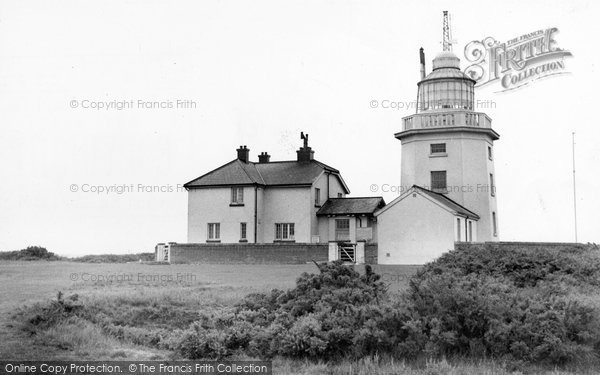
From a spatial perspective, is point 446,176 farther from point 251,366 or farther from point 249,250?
point 251,366

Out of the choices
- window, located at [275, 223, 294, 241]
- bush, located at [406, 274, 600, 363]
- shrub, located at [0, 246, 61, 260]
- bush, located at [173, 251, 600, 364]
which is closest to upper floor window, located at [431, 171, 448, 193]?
window, located at [275, 223, 294, 241]

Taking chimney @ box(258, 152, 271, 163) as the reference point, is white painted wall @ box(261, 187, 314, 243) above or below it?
below

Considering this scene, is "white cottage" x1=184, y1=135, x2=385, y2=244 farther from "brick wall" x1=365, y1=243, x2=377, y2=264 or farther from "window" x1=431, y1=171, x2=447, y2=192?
"brick wall" x1=365, y1=243, x2=377, y2=264

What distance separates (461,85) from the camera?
1415 inches

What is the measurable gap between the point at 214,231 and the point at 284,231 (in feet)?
13.1

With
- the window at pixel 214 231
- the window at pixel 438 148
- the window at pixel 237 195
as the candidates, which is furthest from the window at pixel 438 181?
the window at pixel 214 231

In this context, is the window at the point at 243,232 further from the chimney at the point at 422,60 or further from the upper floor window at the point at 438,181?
the chimney at the point at 422,60

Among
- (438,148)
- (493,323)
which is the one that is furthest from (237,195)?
(493,323)

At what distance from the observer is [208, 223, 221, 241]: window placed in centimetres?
3994

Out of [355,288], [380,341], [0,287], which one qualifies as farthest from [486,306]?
[0,287]

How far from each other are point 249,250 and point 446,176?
10.7 m

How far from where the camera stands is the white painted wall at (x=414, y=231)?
3153 centimetres

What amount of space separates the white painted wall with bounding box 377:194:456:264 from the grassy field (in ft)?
31.9

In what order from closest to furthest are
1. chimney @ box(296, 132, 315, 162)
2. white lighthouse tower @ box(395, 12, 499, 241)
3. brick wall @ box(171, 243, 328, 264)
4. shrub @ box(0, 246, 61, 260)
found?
brick wall @ box(171, 243, 328, 264)
white lighthouse tower @ box(395, 12, 499, 241)
shrub @ box(0, 246, 61, 260)
chimney @ box(296, 132, 315, 162)
